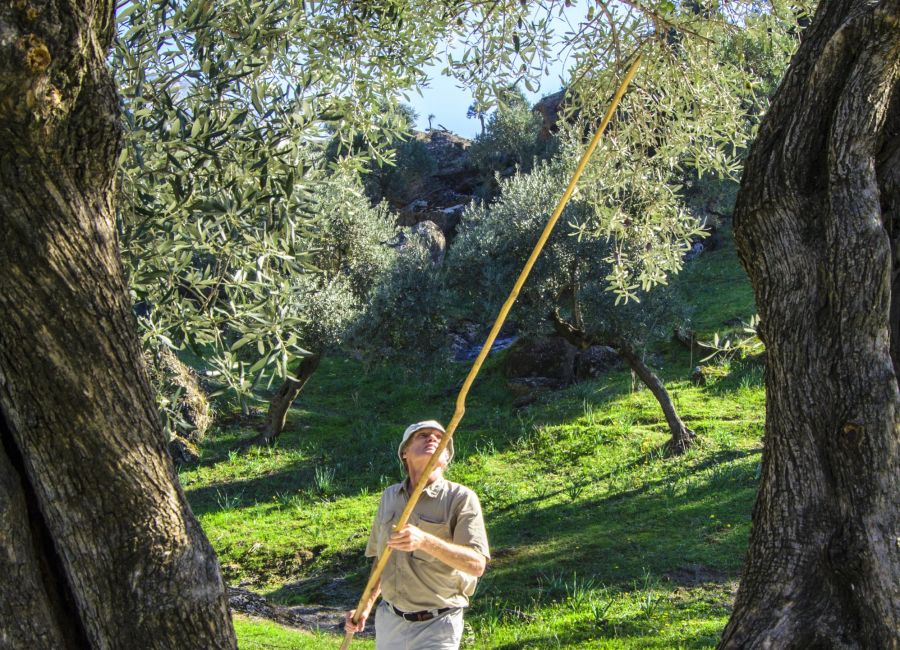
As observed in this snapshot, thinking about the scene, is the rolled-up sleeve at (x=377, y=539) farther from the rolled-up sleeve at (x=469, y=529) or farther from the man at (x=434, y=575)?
the rolled-up sleeve at (x=469, y=529)

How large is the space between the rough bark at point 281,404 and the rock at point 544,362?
195 inches

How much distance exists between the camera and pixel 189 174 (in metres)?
4.61

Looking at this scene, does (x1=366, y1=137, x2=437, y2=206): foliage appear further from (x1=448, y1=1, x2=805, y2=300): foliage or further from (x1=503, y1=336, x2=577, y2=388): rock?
(x1=448, y1=1, x2=805, y2=300): foliage

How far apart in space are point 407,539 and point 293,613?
6924 mm

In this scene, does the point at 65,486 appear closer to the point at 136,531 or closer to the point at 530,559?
the point at 136,531

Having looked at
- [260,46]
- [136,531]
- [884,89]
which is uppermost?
[260,46]

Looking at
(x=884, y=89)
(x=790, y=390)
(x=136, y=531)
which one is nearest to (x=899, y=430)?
(x=790, y=390)

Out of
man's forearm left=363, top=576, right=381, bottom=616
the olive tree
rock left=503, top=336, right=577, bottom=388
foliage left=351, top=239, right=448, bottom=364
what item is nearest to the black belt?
man's forearm left=363, top=576, right=381, bottom=616

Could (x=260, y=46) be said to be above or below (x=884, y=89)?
above

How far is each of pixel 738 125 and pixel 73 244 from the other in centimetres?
558

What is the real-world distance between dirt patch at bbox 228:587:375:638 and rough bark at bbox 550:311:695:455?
699cm

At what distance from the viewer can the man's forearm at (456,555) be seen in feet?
13.6

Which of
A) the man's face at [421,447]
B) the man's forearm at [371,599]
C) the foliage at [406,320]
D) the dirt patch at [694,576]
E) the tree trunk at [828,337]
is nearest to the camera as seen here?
the tree trunk at [828,337]

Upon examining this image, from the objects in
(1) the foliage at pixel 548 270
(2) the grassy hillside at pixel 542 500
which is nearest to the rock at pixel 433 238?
(2) the grassy hillside at pixel 542 500
